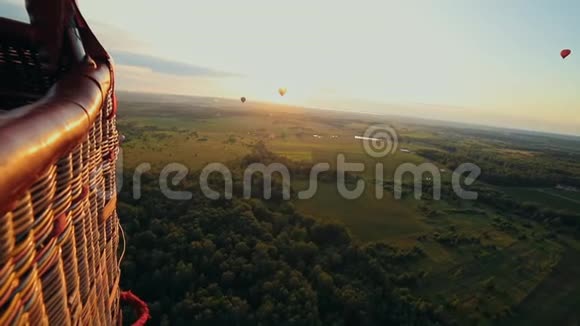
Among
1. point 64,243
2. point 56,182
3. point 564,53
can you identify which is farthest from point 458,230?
point 56,182

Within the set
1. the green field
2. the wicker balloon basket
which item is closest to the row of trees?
the green field

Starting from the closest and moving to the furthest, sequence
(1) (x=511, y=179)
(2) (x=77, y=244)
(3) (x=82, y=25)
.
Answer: (2) (x=77, y=244) < (3) (x=82, y=25) < (1) (x=511, y=179)

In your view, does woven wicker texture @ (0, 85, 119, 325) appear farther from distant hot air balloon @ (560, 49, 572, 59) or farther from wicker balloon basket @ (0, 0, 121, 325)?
distant hot air balloon @ (560, 49, 572, 59)

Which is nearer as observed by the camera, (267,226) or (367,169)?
(267,226)

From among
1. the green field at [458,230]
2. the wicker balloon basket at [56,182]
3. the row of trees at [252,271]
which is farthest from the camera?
the green field at [458,230]

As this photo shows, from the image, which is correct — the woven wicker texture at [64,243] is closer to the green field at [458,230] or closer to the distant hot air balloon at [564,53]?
the green field at [458,230]

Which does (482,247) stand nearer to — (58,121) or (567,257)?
(567,257)

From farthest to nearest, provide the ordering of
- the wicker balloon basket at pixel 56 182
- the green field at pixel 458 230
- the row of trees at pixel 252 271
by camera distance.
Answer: the green field at pixel 458 230
the row of trees at pixel 252 271
the wicker balloon basket at pixel 56 182

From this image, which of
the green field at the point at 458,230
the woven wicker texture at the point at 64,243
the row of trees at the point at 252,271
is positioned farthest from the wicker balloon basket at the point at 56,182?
the row of trees at the point at 252,271

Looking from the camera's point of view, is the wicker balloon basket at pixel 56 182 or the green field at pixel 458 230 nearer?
the wicker balloon basket at pixel 56 182

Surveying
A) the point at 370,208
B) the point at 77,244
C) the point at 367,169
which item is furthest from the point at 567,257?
the point at 77,244

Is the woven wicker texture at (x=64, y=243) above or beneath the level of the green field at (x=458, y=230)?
above
